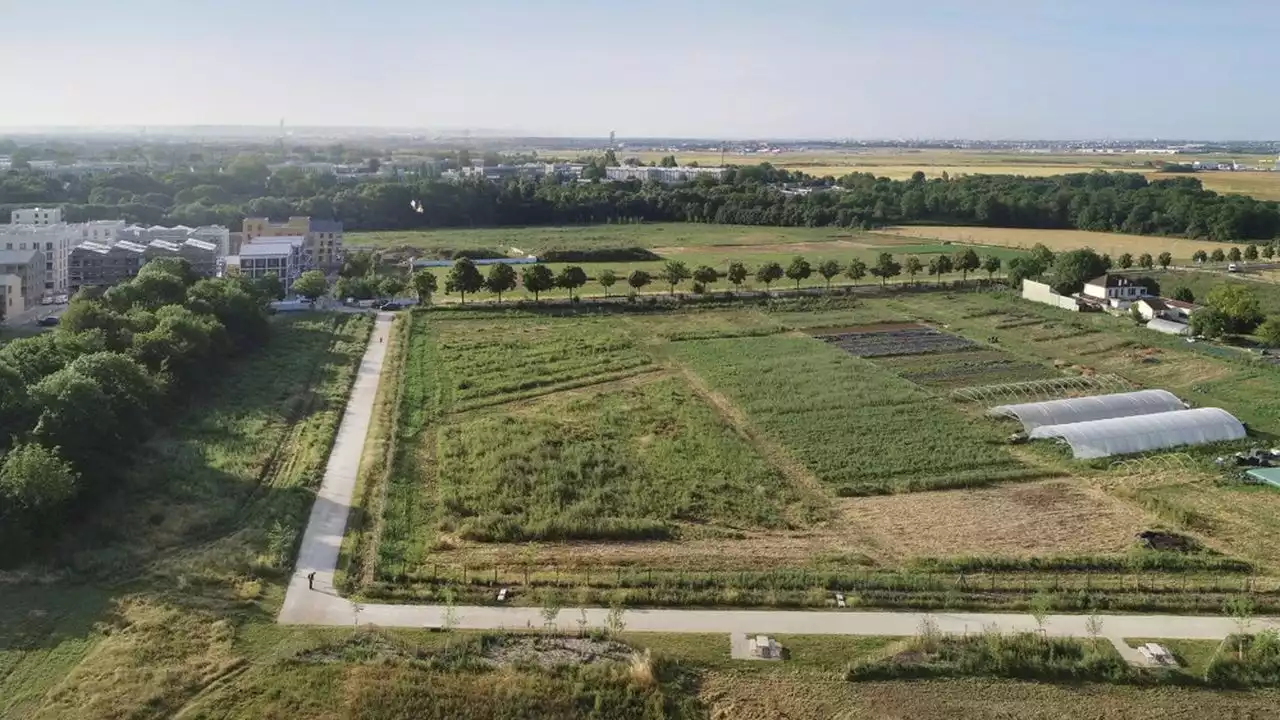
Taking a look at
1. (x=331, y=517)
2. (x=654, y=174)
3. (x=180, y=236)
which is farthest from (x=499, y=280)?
(x=654, y=174)

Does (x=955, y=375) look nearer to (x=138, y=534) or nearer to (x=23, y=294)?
(x=138, y=534)

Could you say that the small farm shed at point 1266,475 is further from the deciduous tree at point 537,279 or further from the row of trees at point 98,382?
the deciduous tree at point 537,279

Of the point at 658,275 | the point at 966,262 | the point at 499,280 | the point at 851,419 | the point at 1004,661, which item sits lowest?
the point at 1004,661

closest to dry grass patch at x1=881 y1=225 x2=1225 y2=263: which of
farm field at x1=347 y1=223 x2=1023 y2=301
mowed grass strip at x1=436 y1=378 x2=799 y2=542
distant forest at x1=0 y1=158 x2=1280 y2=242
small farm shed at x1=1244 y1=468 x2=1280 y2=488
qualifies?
distant forest at x1=0 y1=158 x2=1280 y2=242

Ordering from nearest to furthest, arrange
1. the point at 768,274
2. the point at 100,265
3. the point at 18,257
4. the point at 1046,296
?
the point at 18,257
the point at 100,265
the point at 1046,296
the point at 768,274

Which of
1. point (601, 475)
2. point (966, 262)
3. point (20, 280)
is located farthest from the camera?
point (966, 262)

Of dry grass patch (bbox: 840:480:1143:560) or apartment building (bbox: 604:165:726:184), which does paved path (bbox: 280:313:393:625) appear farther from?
apartment building (bbox: 604:165:726:184)

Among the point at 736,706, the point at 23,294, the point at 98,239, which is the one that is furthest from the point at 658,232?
the point at 736,706

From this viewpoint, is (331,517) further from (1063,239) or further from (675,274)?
(1063,239)
